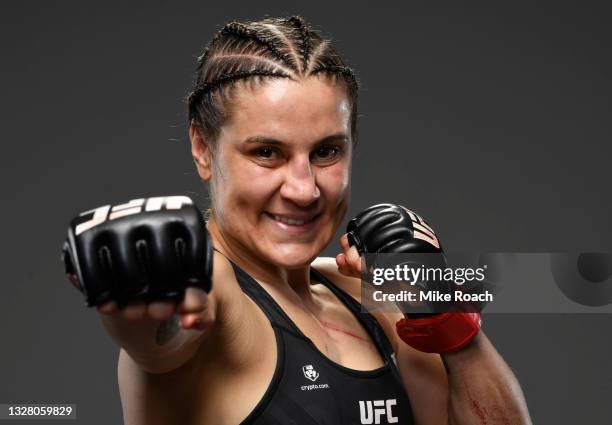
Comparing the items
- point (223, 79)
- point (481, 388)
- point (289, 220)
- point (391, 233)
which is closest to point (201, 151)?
point (223, 79)

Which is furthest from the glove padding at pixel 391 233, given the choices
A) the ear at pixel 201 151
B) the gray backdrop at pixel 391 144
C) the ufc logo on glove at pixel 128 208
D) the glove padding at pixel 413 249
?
the gray backdrop at pixel 391 144

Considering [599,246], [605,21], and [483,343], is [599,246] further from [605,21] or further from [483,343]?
[483,343]

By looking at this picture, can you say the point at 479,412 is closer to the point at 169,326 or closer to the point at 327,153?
the point at 327,153

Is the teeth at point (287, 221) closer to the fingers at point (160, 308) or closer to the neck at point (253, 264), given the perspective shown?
the neck at point (253, 264)

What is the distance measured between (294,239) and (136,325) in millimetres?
660

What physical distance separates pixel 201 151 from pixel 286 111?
0.31 m

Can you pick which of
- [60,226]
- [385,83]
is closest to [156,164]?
[60,226]

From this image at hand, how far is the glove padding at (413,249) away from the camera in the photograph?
6.53 ft

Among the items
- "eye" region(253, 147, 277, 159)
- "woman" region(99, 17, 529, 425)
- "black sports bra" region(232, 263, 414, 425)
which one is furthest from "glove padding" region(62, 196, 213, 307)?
"eye" region(253, 147, 277, 159)

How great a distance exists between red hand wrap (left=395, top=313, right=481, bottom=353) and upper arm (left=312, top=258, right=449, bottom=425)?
0.08 meters

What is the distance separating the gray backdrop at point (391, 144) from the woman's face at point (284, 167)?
1.56 metres

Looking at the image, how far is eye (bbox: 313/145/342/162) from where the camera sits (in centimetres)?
189

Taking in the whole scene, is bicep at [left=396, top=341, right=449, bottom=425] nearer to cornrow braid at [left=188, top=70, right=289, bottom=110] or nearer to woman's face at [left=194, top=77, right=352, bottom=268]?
woman's face at [left=194, top=77, right=352, bottom=268]

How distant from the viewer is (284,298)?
Answer: 6.52 feet
